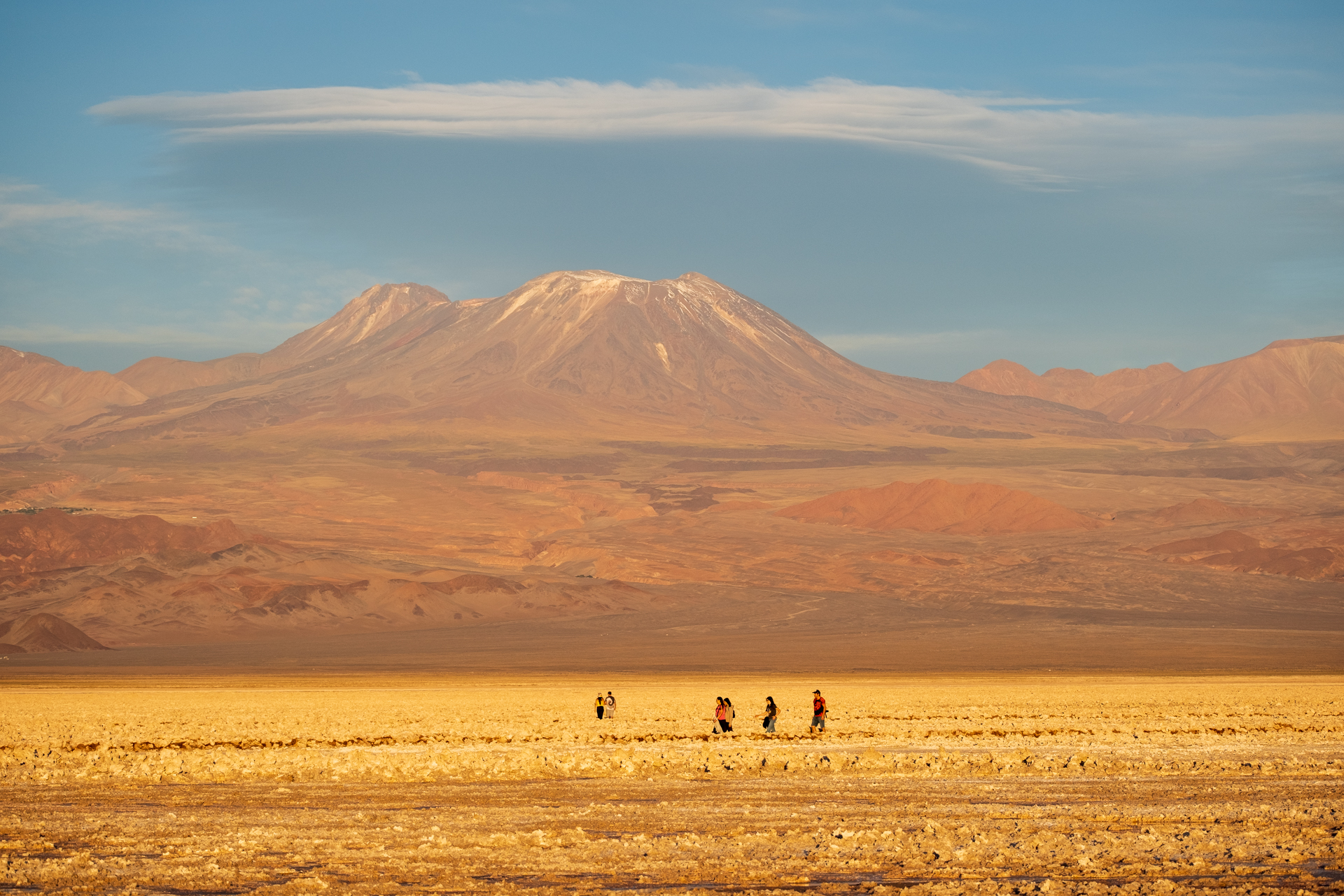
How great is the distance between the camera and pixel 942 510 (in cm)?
13138

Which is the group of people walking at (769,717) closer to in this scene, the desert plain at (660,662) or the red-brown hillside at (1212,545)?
the desert plain at (660,662)

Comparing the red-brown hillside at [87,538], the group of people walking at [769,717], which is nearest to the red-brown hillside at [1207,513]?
the red-brown hillside at [87,538]

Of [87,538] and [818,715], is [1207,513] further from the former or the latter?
[818,715]

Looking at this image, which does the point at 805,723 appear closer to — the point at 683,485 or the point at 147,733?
the point at 147,733

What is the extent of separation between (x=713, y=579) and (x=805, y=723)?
74667 mm

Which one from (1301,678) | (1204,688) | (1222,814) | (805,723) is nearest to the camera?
(1222,814)

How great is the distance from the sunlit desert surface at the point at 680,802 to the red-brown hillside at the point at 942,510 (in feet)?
317

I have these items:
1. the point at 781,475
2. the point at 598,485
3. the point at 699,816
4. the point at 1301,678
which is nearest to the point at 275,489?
the point at 598,485

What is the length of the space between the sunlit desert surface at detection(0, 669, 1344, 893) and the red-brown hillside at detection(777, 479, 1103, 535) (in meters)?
96.6

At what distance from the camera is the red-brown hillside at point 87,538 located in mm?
100812

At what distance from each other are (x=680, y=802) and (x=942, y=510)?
11959 centimetres

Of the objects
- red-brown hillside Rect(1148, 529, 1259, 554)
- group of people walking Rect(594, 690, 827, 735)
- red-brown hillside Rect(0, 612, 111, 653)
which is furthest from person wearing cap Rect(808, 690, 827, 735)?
red-brown hillside Rect(1148, 529, 1259, 554)

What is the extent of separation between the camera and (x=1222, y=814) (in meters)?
13.0

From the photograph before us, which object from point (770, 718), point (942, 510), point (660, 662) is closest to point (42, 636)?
point (660, 662)
